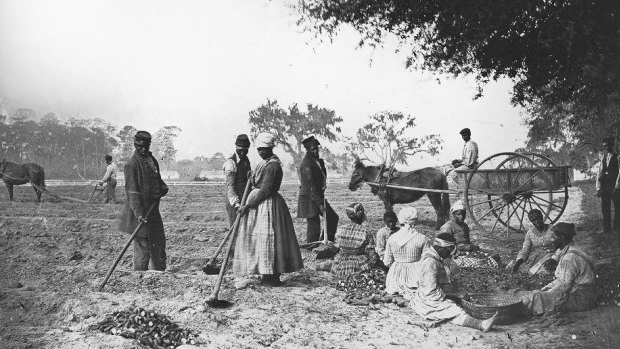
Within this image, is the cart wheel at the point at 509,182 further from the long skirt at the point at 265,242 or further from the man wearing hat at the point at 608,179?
the long skirt at the point at 265,242

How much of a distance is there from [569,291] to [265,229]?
3.39 meters

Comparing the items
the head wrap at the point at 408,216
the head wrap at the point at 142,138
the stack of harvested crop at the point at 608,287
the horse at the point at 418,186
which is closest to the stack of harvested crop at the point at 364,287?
the head wrap at the point at 408,216

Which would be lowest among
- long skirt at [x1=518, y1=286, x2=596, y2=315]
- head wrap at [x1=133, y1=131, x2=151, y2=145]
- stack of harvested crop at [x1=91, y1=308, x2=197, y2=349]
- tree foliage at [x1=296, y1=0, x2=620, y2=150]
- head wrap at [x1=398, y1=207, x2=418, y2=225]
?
stack of harvested crop at [x1=91, y1=308, x2=197, y2=349]

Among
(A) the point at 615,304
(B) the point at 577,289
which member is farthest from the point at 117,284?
(A) the point at 615,304

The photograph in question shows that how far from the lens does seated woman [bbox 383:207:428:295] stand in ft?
18.8

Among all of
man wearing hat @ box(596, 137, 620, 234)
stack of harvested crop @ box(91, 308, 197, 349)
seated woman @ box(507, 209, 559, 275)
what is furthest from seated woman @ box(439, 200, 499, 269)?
stack of harvested crop @ box(91, 308, 197, 349)

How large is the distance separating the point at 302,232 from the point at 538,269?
594 cm

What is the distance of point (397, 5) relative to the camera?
599 cm

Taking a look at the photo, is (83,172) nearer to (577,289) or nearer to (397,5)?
(397,5)

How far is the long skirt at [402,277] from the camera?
5.68 meters

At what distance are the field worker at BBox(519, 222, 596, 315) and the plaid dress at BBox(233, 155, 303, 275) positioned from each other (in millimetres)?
2685

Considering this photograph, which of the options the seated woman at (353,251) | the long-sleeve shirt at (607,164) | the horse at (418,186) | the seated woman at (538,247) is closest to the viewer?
the seated woman at (538,247)

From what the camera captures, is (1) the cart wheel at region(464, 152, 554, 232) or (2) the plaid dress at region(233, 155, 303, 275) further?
(1) the cart wheel at region(464, 152, 554, 232)

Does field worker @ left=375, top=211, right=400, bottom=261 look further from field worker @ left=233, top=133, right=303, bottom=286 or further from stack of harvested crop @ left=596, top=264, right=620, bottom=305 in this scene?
stack of harvested crop @ left=596, top=264, right=620, bottom=305
